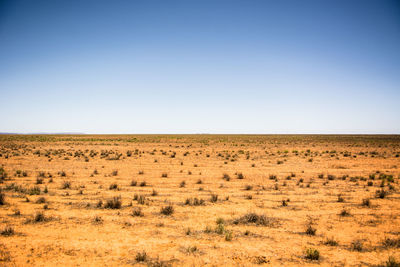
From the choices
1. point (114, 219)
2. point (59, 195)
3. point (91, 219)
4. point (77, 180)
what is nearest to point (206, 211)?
point (114, 219)

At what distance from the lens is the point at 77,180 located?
14602 mm

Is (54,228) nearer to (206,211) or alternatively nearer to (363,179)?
(206,211)

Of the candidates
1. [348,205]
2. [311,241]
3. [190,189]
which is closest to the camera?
[311,241]

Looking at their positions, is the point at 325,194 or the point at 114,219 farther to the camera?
the point at 325,194

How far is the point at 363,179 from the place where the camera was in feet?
51.2

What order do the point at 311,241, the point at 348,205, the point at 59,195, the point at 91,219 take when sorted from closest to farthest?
the point at 311,241
the point at 91,219
the point at 348,205
the point at 59,195

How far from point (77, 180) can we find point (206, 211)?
381 inches

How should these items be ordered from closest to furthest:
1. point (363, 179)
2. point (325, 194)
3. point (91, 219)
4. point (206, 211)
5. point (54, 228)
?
point (54, 228)
point (91, 219)
point (206, 211)
point (325, 194)
point (363, 179)

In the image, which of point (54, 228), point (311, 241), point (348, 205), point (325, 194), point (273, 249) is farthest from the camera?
point (325, 194)

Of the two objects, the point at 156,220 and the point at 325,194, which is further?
the point at 325,194

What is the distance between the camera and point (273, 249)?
19.8 ft

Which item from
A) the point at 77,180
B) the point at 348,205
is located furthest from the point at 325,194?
the point at 77,180

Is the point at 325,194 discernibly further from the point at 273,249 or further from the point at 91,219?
the point at 91,219

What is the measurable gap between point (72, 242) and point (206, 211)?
4530 millimetres
